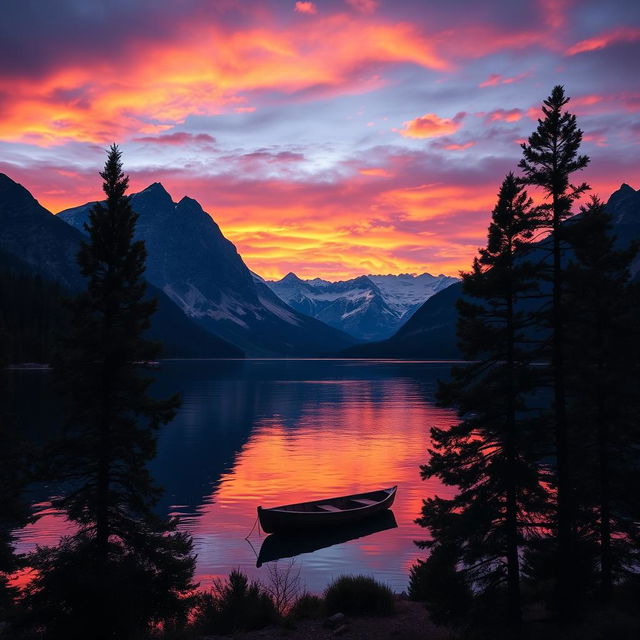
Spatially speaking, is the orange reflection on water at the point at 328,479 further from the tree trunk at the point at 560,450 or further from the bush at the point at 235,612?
the tree trunk at the point at 560,450

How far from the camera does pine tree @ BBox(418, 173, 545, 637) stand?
22.0 meters

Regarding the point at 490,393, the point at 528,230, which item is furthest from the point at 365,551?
the point at 528,230

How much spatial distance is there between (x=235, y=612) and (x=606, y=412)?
52.8 ft

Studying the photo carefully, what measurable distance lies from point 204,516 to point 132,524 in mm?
24842

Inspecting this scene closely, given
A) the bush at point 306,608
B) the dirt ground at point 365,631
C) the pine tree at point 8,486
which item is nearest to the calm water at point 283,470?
the bush at point 306,608

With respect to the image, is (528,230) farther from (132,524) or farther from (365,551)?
(365,551)

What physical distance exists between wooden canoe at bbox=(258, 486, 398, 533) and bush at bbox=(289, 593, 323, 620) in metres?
15.3

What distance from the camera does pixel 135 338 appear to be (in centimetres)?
2380

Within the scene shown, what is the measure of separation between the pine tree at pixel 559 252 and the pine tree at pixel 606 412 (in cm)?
182

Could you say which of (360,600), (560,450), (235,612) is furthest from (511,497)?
(235,612)

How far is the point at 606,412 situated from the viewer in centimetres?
2517

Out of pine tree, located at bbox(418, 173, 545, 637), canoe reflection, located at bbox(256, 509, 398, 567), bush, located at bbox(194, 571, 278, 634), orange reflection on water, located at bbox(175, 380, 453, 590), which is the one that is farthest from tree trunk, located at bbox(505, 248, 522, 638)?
canoe reflection, located at bbox(256, 509, 398, 567)

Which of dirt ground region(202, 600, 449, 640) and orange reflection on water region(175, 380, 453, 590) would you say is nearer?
dirt ground region(202, 600, 449, 640)

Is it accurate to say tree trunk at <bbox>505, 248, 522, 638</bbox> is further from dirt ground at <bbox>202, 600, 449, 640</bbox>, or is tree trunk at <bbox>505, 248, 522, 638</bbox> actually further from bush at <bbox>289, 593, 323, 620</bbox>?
bush at <bbox>289, 593, 323, 620</bbox>
